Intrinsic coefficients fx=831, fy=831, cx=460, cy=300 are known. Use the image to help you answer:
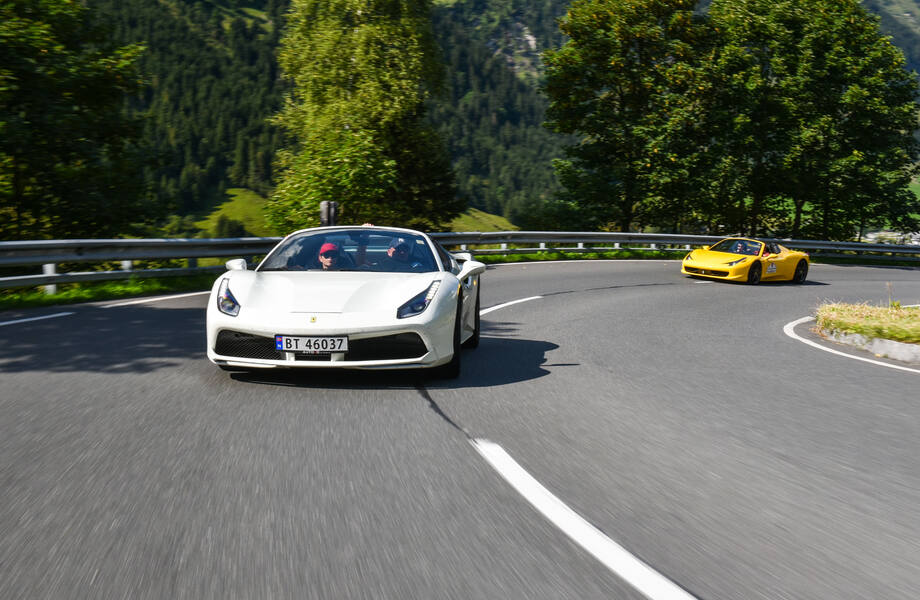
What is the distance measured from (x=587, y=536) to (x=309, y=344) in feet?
10.4

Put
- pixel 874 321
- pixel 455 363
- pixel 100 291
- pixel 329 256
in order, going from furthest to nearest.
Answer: pixel 100 291, pixel 874 321, pixel 329 256, pixel 455 363

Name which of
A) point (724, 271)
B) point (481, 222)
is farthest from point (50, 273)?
point (481, 222)

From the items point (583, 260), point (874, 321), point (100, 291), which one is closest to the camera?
point (874, 321)

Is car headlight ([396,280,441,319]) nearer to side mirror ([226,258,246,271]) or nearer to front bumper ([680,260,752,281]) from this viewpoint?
side mirror ([226,258,246,271])

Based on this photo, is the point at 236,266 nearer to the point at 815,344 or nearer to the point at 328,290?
the point at 328,290

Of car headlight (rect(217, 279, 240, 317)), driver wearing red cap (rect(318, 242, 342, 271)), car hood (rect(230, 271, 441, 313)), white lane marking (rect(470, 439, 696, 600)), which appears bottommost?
white lane marking (rect(470, 439, 696, 600))

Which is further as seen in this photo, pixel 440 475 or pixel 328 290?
pixel 328 290

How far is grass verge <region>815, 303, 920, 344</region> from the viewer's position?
958cm

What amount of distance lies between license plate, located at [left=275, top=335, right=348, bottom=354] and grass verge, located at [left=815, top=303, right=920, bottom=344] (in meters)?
6.81

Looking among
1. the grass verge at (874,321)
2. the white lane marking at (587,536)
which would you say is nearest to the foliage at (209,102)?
the grass verge at (874,321)

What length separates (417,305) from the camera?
6355 millimetres

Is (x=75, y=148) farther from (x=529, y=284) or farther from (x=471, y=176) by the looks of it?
(x=471, y=176)

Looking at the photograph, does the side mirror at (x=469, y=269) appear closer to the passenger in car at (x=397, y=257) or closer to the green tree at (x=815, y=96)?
the passenger in car at (x=397, y=257)

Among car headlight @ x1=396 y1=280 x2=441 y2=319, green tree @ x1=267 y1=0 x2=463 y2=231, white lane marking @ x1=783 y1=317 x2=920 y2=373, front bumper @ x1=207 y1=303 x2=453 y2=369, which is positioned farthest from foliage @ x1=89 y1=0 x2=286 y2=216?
front bumper @ x1=207 y1=303 x2=453 y2=369
